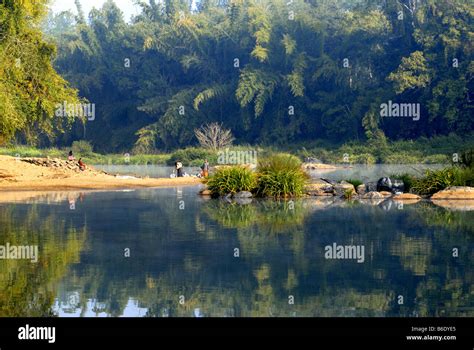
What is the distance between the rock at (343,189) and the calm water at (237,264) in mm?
6458

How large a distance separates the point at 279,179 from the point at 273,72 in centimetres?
5871

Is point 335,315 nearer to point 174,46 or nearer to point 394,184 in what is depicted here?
point 394,184

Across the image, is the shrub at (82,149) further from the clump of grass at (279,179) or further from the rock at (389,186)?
the rock at (389,186)

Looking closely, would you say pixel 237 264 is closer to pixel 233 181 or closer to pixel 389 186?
pixel 233 181

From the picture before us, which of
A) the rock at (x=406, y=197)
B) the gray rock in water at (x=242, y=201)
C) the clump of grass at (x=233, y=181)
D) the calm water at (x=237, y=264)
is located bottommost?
the gray rock in water at (x=242, y=201)

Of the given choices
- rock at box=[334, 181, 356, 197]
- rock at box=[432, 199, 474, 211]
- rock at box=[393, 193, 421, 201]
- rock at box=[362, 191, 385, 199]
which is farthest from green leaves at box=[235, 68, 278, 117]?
rock at box=[432, 199, 474, 211]

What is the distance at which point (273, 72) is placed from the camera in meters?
89.2

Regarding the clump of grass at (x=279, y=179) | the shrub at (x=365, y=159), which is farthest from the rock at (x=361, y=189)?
the shrub at (x=365, y=159)

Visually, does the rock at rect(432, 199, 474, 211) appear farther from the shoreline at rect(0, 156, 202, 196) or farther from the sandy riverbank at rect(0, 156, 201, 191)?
the sandy riverbank at rect(0, 156, 201, 191)

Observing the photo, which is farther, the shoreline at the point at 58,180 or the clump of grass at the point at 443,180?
the shoreline at the point at 58,180

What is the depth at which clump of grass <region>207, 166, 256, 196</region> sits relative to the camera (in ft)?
104

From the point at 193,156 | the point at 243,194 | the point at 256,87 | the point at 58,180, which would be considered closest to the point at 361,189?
the point at 243,194

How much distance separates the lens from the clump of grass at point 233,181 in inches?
1251
